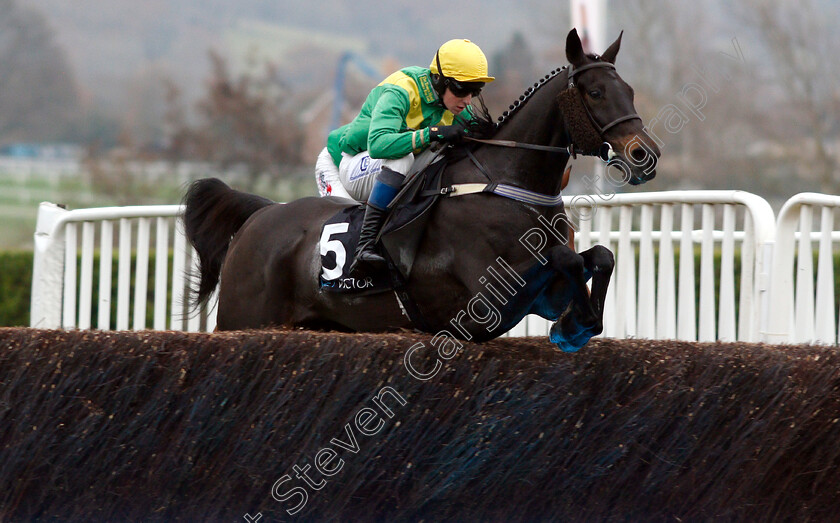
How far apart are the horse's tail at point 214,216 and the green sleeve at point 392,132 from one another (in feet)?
4.88

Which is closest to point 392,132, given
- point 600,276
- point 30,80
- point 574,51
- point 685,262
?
point 574,51

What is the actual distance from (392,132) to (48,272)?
3.47 metres

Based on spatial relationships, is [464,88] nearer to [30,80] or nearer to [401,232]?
[401,232]

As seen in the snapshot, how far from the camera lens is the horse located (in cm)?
375

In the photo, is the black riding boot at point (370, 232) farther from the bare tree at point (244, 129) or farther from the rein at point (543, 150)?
the bare tree at point (244, 129)

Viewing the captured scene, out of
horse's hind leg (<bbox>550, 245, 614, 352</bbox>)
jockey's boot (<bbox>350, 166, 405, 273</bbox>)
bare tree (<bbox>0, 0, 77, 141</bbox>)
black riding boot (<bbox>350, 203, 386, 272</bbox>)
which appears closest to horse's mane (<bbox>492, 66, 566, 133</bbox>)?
jockey's boot (<bbox>350, 166, 405, 273</bbox>)

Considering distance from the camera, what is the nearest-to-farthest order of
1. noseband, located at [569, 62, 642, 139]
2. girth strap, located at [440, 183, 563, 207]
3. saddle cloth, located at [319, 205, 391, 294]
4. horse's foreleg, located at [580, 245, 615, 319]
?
1. noseband, located at [569, 62, 642, 139]
2. horse's foreleg, located at [580, 245, 615, 319]
3. girth strap, located at [440, 183, 563, 207]
4. saddle cloth, located at [319, 205, 391, 294]

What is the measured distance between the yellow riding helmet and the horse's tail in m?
1.73

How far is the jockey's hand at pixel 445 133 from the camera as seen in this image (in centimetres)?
418

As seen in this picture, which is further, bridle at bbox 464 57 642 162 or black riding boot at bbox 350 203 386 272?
black riding boot at bbox 350 203 386 272

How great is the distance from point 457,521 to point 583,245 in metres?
2.42

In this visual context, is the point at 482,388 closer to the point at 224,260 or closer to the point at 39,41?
the point at 224,260

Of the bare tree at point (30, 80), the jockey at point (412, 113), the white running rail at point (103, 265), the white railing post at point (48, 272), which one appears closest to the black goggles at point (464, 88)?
the jockey at point (412, 113)

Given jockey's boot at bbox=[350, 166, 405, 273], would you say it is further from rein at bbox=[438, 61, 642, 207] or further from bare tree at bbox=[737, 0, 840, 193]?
bare tree at bbox=[737, 0, 840, 193]
